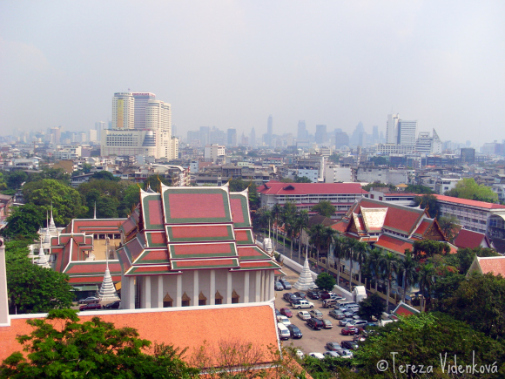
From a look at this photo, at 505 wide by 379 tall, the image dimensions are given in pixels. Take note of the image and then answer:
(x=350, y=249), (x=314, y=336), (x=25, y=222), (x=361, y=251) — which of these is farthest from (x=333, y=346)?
(x=25, y=222)

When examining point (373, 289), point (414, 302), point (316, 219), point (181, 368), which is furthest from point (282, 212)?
point (181, 368)

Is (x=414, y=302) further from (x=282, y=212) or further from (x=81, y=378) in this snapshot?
(x=81, y=378)

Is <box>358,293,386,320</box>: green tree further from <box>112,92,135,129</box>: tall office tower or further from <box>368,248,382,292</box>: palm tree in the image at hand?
<box>112,92,135,129</box>: tall office tower

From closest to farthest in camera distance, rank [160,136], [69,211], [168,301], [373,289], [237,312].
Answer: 1. [237,312]
2. [168,301]
3. [373,289]
4. [69,211]
5. [160,136]

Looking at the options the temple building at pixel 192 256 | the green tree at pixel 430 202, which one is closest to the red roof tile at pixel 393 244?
the temple building at pixel 192 256

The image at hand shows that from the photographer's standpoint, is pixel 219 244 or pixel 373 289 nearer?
pixel 219 244

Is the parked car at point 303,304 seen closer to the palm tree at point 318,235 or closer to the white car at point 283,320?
the white car at point 283,320
